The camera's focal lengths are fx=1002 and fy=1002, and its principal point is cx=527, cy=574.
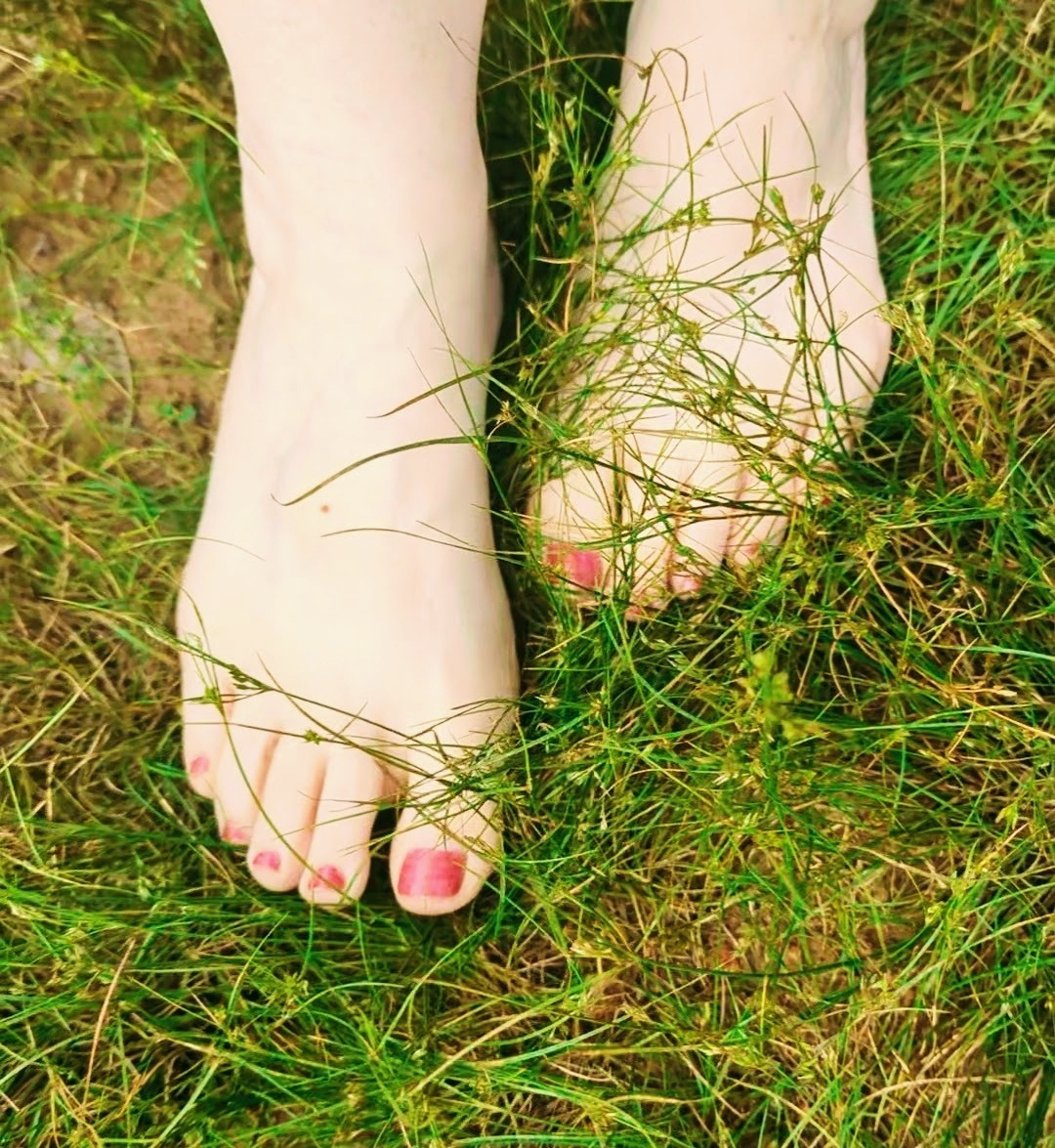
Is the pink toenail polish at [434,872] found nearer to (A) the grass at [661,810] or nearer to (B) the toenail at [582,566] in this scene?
(A) the grass at [661,810]

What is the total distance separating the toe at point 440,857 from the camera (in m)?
0.82

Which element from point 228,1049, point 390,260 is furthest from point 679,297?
point 228,1049

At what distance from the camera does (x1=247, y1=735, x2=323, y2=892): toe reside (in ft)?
2.84

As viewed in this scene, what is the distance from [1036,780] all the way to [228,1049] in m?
0.70

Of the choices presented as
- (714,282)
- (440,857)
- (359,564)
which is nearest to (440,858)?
(440,857)

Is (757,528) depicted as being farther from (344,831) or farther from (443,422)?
(344,831)

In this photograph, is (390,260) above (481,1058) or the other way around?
above

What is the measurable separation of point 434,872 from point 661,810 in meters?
0.19

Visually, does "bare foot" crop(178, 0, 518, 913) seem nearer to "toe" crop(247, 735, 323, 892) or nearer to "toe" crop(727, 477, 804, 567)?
"toe" crop(247, 735, 323, 892)

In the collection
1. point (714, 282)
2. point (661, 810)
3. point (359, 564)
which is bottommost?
point (661, 810)

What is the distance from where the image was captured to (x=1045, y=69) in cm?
90

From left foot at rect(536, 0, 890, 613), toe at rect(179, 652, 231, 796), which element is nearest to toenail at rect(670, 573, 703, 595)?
left foot at rect(536, 0, 890, 613)

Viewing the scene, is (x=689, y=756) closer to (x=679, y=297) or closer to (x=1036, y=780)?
(x=1036, y=780)

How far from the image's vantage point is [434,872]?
83 cm
